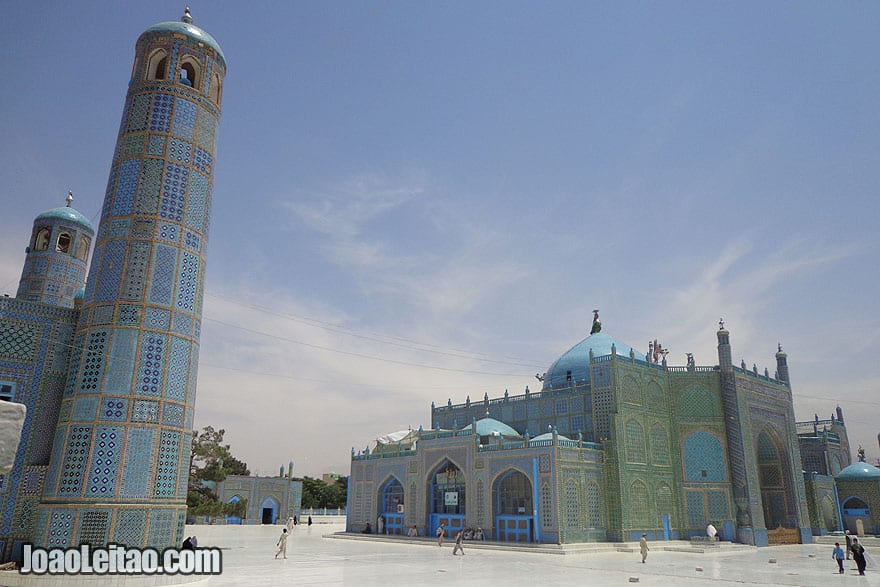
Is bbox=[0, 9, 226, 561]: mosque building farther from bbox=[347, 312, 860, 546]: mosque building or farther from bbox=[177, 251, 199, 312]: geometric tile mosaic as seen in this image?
bbox=[347, 312, 860, 546]: mosque building

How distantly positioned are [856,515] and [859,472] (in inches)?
108

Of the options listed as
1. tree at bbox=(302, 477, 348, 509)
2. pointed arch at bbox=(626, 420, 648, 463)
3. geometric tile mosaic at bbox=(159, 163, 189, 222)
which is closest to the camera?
geometric tile mosaic at bbox=(159, 163, 189, 222)

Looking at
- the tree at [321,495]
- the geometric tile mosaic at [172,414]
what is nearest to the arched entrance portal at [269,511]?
the tree at [321,495]

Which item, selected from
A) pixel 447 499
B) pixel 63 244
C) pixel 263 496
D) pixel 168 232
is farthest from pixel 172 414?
pixel 263 496

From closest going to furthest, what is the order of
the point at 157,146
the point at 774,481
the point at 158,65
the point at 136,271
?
the point at 136,271 → the point at 157,146 → the point at 158,65 → the point at 774,481

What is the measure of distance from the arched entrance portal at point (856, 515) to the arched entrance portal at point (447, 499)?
87.5 feet

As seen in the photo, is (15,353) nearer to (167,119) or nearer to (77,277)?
(167,119)

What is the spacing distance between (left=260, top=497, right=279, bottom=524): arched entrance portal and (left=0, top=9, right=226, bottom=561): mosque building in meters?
38.0

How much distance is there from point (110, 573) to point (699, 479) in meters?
28.8

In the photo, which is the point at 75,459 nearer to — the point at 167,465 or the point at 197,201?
the point at 167,465

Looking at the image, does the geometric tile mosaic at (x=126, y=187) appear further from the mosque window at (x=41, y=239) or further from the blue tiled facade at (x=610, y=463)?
the blue tiled facade at (x=610, y=463)

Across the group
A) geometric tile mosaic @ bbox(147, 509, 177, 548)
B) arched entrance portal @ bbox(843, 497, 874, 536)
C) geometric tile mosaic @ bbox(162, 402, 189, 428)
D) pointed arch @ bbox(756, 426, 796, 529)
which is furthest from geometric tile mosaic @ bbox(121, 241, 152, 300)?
arched entrance portal @ bbox(843, 497, 874, 536)

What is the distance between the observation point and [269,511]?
52.5m

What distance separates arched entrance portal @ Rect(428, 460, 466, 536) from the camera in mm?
32500
